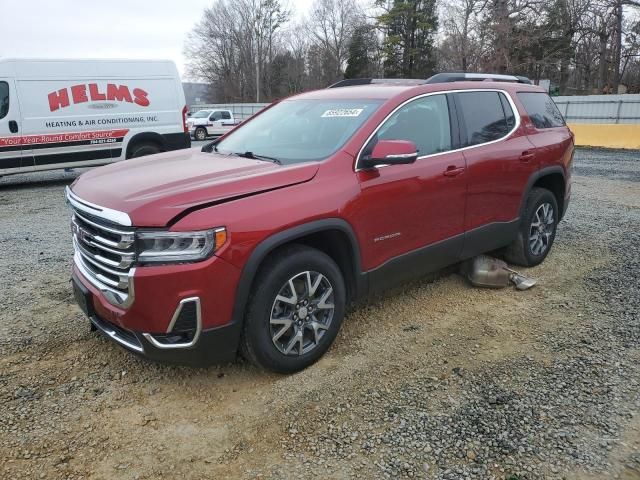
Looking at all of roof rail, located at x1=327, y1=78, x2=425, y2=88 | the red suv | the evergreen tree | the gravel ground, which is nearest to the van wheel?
the gravel ground

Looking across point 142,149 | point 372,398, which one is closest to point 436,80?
point 372,398

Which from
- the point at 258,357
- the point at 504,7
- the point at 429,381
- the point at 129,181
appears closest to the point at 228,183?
the point at 129,181

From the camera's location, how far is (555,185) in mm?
5250

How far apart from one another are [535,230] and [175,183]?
A: 367cm

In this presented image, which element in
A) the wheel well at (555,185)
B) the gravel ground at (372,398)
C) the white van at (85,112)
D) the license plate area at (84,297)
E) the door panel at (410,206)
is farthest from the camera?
the white van at (85,112)

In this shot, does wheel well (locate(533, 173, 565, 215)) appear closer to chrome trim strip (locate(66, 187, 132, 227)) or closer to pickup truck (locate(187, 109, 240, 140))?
chrome trim strip (locate(66, 187, 132, 227))

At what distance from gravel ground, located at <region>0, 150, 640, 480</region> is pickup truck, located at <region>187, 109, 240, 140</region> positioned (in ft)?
71.0

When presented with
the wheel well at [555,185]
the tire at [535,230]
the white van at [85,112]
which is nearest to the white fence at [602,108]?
the wheel well at [555,185]

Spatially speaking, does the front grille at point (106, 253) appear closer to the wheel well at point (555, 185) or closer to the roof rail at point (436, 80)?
the roof rail at point (436, 80)

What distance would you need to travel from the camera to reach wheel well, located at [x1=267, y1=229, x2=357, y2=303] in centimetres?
322

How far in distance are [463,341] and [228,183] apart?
2.06 m

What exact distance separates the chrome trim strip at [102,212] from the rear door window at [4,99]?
7725 mm

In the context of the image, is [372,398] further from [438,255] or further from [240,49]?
[240,49]

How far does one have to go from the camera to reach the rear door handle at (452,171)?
3.84 metres
